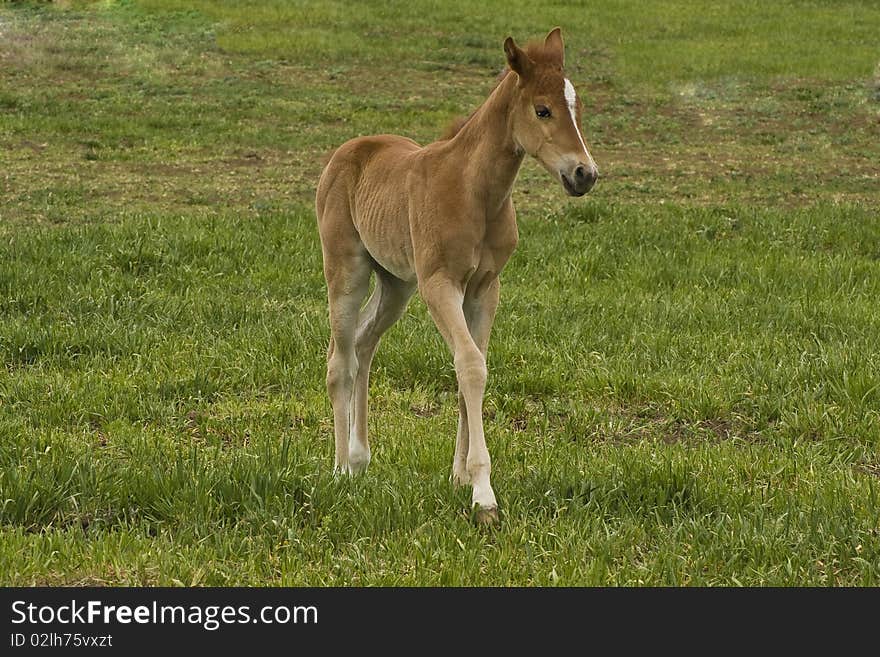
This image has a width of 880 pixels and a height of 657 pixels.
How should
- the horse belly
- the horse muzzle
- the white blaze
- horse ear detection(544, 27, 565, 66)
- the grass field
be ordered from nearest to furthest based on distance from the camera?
the grass field
the horse muzzle
the white blaze
horse ear detection(544, 27, 565, 66)
the horse belly

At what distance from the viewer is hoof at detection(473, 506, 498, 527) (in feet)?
15.1

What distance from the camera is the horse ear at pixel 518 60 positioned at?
4.73 metres

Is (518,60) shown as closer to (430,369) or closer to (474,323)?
(474,323)

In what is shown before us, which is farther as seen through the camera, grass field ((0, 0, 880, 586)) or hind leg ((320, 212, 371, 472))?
hind leg ((320, 212, 371, 472))

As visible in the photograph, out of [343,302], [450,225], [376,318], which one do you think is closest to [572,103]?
[450,225]

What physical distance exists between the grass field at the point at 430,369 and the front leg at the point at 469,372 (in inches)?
Result: 5.9

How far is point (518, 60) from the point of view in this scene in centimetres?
477

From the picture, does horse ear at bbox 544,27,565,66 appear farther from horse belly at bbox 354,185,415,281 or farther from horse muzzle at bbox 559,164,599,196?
horse belly at bbox 354,185,415,281

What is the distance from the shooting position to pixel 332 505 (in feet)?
15.6

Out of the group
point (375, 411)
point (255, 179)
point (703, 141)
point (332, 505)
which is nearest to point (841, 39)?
point (703, 141)

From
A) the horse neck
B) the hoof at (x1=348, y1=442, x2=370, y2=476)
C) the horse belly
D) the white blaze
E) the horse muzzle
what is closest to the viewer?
the horse muzzle

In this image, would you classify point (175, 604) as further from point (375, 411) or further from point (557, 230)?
point (557, 230)

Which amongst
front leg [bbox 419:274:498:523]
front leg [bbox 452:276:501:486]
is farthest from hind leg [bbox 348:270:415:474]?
front leg [bbox 419:274:498:523]

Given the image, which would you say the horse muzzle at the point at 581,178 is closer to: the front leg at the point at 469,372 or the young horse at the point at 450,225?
the young horse at the point at 450,225
